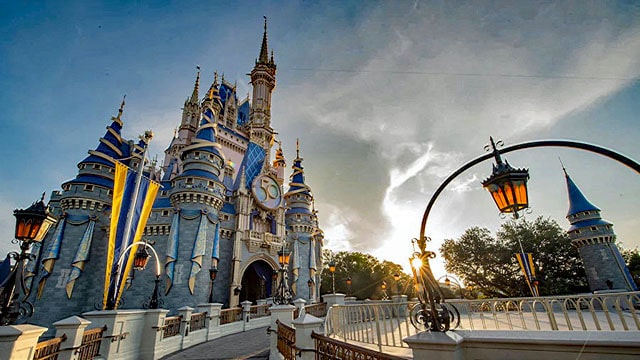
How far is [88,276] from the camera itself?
69.5 feet

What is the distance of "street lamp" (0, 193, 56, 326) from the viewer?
5008mm

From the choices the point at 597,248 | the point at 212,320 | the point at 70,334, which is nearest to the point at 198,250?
the point at 212,320

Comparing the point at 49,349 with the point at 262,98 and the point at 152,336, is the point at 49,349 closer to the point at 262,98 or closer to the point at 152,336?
the point at 152,336

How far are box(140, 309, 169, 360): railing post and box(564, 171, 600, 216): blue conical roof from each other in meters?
35.0

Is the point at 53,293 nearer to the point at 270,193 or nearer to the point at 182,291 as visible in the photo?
the point at 182,291

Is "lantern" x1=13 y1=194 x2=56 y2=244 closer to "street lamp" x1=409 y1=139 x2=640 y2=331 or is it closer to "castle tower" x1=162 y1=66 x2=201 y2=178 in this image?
"street lamp" x1=409 y1=139 x2=640 y2=331

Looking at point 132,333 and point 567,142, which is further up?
point 567,142

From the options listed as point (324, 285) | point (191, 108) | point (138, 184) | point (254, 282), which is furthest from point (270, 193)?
point (324, 285)

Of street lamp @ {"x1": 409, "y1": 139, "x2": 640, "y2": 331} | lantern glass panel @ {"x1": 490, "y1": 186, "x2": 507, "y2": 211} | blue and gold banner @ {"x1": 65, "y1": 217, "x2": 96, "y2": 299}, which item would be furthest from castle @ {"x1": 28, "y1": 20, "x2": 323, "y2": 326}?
lantern glass panel @ {"x1": 490, "y1": 186, "x2": 507, "y2": 211}

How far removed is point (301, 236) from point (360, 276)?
23241 mm

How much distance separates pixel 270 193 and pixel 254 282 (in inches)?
386

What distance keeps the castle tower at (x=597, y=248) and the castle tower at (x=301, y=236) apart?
25.9 meters

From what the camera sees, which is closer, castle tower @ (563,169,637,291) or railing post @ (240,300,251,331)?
railing post @ (240,300,251,331)

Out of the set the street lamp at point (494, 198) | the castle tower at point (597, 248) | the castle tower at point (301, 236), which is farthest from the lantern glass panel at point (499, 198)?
the castle tower at point (597, 248)
